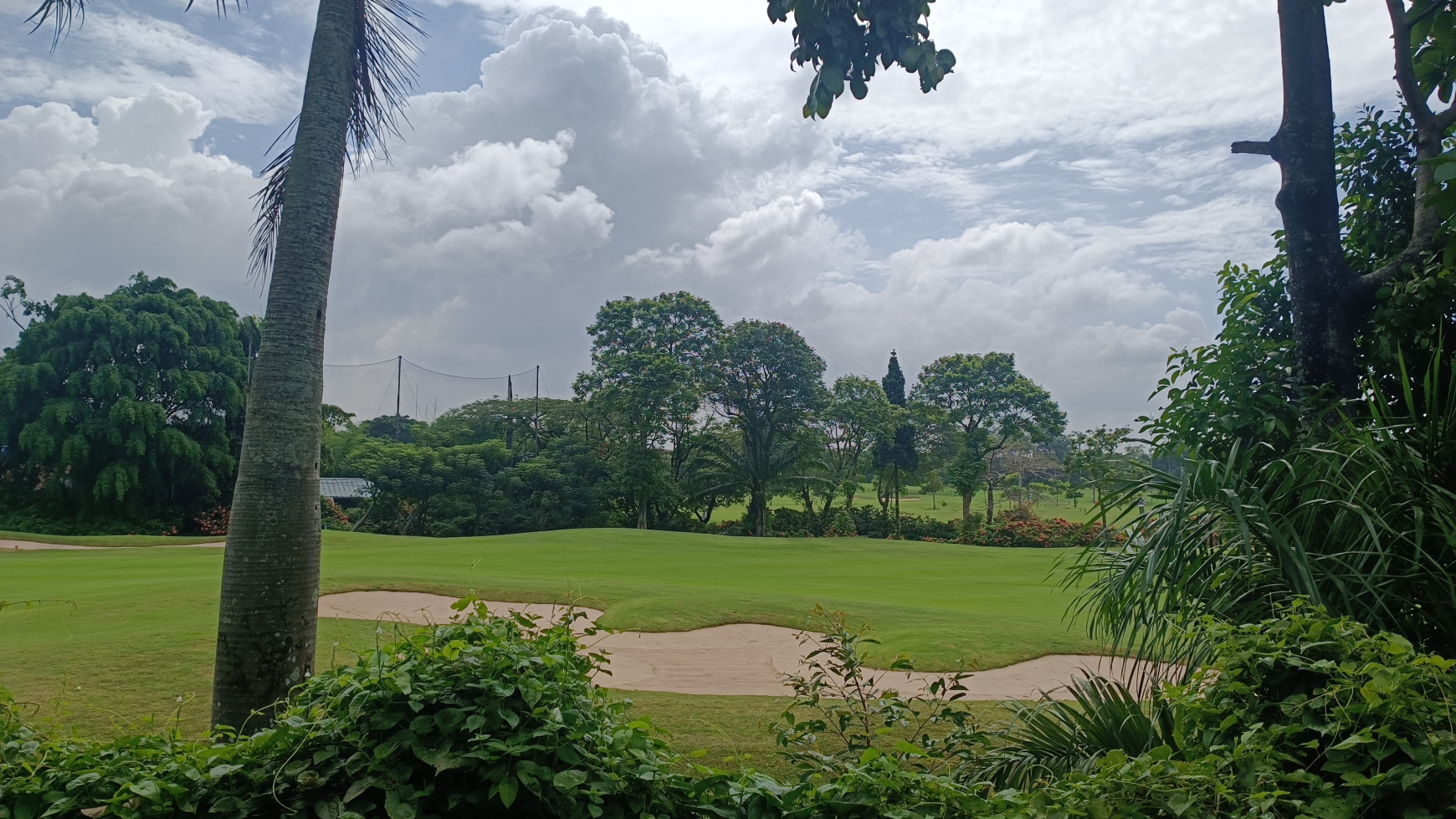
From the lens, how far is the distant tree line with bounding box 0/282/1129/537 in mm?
31062

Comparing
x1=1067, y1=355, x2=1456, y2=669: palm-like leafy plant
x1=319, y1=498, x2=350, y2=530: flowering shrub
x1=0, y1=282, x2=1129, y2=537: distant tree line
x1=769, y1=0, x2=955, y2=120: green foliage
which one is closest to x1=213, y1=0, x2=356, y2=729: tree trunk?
x1=769, y1=0, x2=955, y2=120: green foliage

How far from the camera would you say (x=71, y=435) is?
30.1 m

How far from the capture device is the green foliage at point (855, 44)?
4.87 m

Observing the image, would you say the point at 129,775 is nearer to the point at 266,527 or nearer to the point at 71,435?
the point at 266,527

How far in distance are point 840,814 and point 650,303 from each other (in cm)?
3802

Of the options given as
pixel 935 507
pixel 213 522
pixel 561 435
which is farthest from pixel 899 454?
pixel 213 522

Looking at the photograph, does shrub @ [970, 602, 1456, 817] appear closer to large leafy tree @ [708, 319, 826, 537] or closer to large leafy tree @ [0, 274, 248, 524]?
large leafy tree @ [708, 319, 826, 537]

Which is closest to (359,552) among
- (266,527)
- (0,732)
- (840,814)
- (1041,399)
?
(266,527)

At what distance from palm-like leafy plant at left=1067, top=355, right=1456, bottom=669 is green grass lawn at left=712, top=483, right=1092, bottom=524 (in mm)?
33145

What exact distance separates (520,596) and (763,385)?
88.0ft

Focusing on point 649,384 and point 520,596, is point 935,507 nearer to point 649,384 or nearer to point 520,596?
point 649,384

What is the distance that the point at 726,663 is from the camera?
952cm

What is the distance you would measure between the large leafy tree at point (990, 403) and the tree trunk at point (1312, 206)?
35.7m

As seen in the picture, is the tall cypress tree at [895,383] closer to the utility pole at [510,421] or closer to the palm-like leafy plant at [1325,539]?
the utility pole at [510,421]
